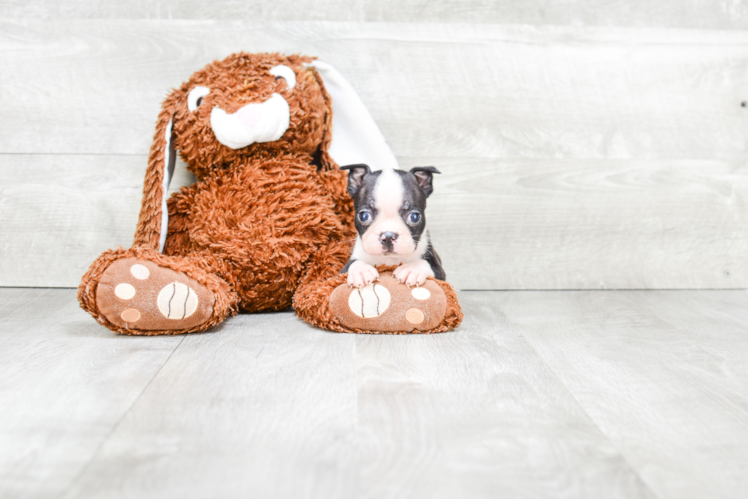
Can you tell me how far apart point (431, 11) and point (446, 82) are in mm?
173

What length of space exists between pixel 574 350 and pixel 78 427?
0.75 metres

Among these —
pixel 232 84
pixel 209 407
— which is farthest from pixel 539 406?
pixel 232 84

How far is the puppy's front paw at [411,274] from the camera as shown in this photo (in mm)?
1114

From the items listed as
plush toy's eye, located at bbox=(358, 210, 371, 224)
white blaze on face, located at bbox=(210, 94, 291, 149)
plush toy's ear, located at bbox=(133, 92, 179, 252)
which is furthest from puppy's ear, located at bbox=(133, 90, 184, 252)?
plush toy's eye, located at bbox=(358, 210, 371, 224)

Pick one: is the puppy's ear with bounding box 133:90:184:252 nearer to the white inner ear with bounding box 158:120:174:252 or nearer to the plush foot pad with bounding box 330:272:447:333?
the white inner ear with bounding box 158:120:174:252

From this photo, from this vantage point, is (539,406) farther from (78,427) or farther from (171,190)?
(171,190)

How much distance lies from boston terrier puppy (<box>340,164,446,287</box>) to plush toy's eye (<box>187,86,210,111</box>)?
36 cm

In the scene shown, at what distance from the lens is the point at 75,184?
58.7 inches

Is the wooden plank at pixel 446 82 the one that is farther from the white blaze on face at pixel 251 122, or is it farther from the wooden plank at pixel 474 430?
the wooden plank at pixel 474 430

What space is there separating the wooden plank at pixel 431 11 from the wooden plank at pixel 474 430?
0.85 metres

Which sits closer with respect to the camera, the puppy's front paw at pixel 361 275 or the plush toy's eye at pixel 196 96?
the puppy's front paw at pixel 361 275

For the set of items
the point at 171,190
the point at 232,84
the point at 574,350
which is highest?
the point at 232,84

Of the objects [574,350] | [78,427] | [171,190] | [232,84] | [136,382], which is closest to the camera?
[78,427]

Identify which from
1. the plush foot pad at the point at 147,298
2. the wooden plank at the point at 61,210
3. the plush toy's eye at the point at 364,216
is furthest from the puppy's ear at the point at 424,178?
the wooden plank at the point at 61,210
